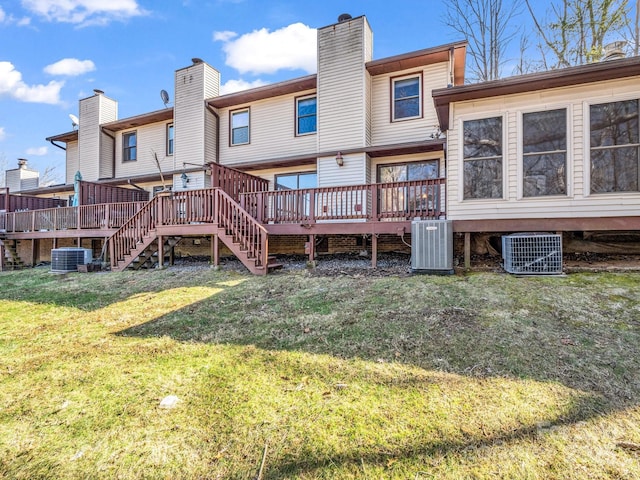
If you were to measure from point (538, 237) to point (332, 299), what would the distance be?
13.3ft

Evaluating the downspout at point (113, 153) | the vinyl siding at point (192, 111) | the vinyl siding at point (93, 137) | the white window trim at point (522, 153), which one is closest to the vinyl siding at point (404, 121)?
the white window trim at point (522, 153)

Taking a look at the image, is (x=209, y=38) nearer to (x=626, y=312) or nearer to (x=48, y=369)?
(x=48, y=369)

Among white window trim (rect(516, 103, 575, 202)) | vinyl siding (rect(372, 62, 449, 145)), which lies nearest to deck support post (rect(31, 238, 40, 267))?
vinyl siding (rect(372, 62, 449, 145))

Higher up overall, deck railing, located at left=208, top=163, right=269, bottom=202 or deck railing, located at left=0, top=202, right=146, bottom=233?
deck railing, located at left=208, top=163, right=269, bottom=202

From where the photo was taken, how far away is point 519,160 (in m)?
6.75

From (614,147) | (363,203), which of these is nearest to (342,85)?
(363,203)

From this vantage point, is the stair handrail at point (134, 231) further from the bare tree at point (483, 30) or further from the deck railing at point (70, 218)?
the bare tree at point (483, 30)

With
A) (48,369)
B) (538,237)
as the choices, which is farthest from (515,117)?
(48,369)

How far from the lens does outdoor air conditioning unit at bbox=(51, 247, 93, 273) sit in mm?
10227

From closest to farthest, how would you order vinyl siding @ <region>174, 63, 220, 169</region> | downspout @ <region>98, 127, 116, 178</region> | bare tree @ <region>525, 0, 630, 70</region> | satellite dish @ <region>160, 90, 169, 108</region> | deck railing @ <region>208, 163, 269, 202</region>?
1. deck railing @ <region>208, 163, 269, 202</region>
2. bare tree @ <region>525, 0, 630, 70</region>
3. vinyl siding @ <region>174, 63, 220, 169</region>
4. satellite dish @ <region>160, 90, 169, 108</region>
5. downspout @ <region>98, 127, 116, 178</region>

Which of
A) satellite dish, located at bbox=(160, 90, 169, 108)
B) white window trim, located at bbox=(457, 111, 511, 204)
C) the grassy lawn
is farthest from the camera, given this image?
satellite dish, located at bbox=(160, 90, 169, 108)

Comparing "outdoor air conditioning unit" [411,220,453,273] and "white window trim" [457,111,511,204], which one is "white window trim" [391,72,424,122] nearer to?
"white window trim" [457,111,511,204]

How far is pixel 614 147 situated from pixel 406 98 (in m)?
5.86

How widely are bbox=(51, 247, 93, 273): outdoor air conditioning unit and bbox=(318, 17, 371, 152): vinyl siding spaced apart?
8.21m
